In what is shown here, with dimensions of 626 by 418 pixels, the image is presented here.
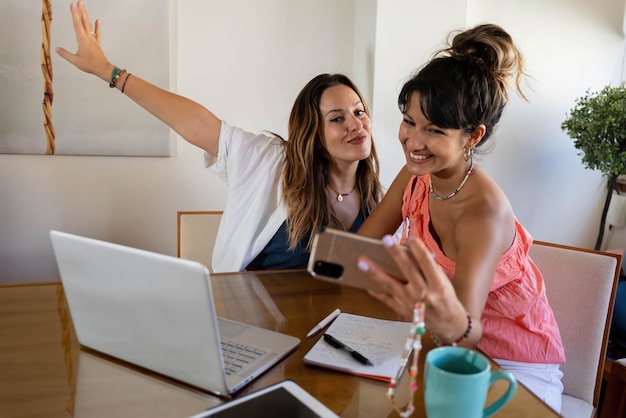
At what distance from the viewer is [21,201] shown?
81.0 inches

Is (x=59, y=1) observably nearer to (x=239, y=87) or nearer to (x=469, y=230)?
(x=239, y=87)

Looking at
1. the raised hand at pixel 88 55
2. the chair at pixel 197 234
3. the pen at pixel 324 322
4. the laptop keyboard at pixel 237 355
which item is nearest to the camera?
the laptop keyboard at pixel 237 355

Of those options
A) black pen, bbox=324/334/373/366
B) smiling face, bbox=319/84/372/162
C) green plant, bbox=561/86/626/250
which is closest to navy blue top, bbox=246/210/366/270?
smiling face, bbox=319/84/372/162

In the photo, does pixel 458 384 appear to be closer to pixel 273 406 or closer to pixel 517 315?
pixel 273 406

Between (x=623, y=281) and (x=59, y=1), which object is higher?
(x=59, y=1)

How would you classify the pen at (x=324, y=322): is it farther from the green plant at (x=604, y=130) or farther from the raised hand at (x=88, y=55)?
the green plant at (x=604, y=130)

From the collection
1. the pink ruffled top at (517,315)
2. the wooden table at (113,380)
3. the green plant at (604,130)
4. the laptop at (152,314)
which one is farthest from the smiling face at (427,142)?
the green plant at (604,130)

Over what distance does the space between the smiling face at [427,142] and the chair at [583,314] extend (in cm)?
53

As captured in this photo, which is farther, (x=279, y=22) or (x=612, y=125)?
(x=279, y=22)

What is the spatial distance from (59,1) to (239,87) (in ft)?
2.68

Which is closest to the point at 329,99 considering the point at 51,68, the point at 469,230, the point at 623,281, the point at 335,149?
the point at 335,149

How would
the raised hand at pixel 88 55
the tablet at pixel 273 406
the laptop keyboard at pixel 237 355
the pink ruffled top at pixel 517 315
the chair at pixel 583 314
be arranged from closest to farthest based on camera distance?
the tablet at pixel 273 406 → the laptop keyboard at pixel 237 355 → the pink ruffled top at pixel 517 315 → the chair at pixel 583 314 → the raised hand at pixel 88 55

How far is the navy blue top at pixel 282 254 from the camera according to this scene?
5.19 feet

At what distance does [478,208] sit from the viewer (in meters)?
1.04
